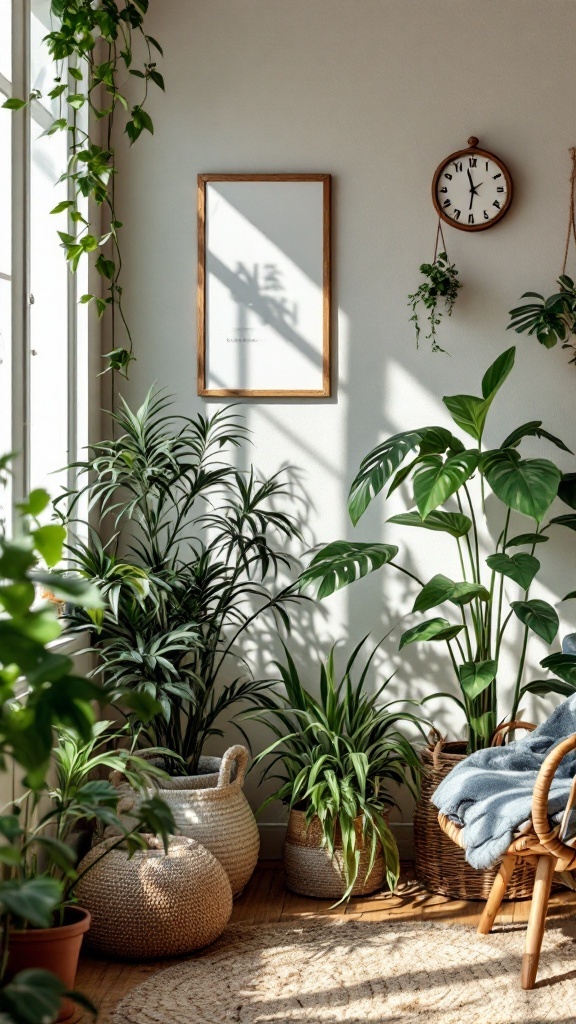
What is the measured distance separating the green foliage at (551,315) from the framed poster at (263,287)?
65cm

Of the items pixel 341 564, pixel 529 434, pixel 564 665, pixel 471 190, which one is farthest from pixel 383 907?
pixel 471 190

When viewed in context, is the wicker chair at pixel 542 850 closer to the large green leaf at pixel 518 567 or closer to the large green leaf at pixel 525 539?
the large green leaf at pixel 518 567

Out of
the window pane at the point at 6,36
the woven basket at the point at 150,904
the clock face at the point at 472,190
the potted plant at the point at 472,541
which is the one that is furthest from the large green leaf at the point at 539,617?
the window pane at the point at 6,36

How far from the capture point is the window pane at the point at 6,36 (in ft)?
8.79

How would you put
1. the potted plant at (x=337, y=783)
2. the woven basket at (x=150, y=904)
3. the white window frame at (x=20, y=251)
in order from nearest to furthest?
the woven basket at (x=150, y=904) → the white window frame at (x=20, y=251) → the potted plant at (x=337, y=783)

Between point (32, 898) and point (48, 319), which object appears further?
point (48, 319)

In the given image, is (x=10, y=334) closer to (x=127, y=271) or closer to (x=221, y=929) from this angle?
(x=127, y=271)

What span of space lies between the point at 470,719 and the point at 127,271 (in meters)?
1.89

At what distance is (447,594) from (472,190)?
1.38 meters

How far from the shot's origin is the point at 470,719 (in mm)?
3207

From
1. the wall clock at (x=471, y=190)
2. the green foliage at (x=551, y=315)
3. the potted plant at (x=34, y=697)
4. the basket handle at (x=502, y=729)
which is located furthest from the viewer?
the wall clock at (x=471, y=190)

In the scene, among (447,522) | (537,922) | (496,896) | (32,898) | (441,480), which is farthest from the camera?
(447,522)

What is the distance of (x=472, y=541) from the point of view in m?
3.52

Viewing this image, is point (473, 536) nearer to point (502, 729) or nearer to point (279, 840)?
point (502, 729)
